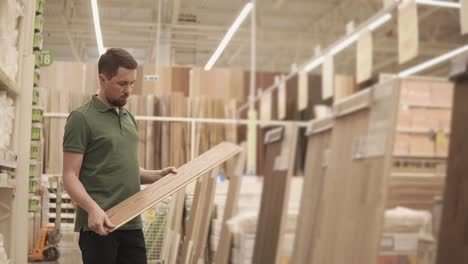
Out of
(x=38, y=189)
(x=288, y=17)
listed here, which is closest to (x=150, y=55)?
(x=38, y=189)

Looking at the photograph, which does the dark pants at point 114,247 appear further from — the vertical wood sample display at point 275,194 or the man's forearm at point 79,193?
the vertical wood sample display at point 275,194

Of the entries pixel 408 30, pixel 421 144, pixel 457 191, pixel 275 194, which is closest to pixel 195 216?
pixel 275 194

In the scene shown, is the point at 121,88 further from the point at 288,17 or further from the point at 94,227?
the point at 288,17

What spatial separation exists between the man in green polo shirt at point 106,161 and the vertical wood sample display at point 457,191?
3.14ft

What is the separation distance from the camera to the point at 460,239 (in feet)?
4.01

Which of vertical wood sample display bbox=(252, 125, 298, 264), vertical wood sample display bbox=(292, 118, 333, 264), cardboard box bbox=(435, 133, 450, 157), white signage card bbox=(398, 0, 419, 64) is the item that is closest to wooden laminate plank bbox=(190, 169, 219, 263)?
vertical wood sample display bbox=(252, 125, 298, 264)

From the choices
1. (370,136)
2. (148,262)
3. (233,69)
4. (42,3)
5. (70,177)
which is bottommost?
(148,262)

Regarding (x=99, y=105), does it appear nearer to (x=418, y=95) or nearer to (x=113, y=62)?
(x=113, y=62)

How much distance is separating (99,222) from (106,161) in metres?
0.24

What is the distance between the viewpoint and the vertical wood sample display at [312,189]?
2525 millimetres

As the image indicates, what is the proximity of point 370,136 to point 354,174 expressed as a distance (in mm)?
158

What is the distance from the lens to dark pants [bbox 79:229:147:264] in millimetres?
1860

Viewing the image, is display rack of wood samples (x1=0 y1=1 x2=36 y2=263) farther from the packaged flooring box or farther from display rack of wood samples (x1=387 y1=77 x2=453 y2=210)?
display rack of wood samples (x1=387 y1=77 x2=453 y2=210)

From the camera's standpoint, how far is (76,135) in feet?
5.90
